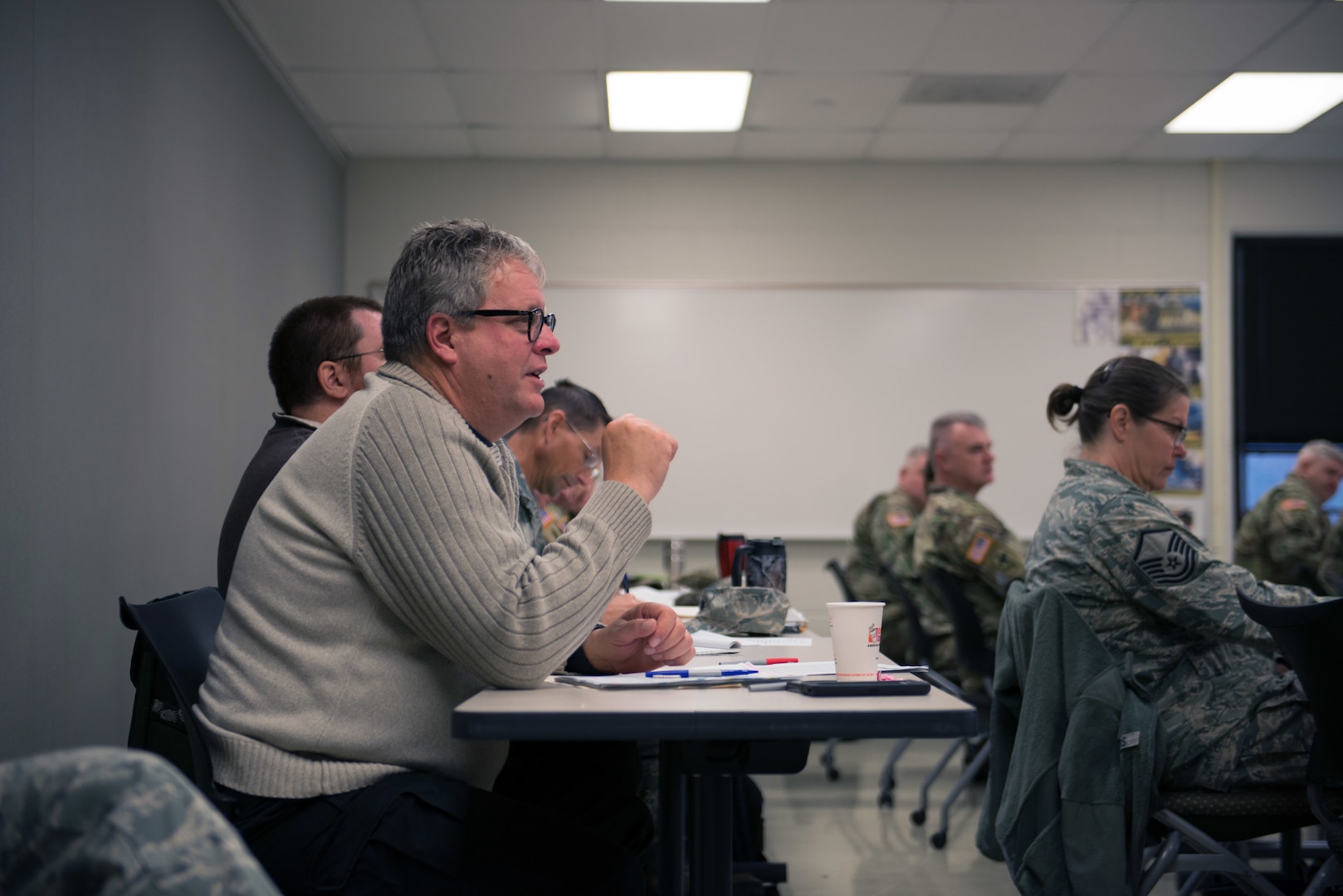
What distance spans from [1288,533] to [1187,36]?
7.39ft

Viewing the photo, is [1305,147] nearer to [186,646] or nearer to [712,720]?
[712,720]

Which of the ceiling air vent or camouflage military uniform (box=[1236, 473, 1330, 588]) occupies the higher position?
the ceiling air vent

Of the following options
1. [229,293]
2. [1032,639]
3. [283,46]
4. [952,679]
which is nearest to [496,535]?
[1032,639]

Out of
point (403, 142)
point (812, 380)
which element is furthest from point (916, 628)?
point (403, 142)

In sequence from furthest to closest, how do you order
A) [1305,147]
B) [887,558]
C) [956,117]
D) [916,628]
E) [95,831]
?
[1305,147]
[956,117]
[887,558]
[916,628]
[95,831]

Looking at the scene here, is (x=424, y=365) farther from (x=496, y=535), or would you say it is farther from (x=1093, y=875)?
(x=1093, y=875)

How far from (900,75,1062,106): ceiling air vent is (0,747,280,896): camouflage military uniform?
4478 mm

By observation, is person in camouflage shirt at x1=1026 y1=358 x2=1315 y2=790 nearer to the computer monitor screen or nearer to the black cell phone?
the black cell phone

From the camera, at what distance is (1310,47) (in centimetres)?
421

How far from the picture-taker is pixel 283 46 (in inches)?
162

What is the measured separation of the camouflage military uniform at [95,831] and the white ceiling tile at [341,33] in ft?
12.2

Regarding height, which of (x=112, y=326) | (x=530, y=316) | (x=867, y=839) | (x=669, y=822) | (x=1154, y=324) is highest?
(x=1154, y=324)

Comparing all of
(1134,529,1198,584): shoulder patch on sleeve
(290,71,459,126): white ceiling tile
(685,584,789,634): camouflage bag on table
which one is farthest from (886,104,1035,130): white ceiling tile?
(685,584,789,634): camouflage bag on table

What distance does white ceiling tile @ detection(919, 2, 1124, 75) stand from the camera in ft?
12.6
